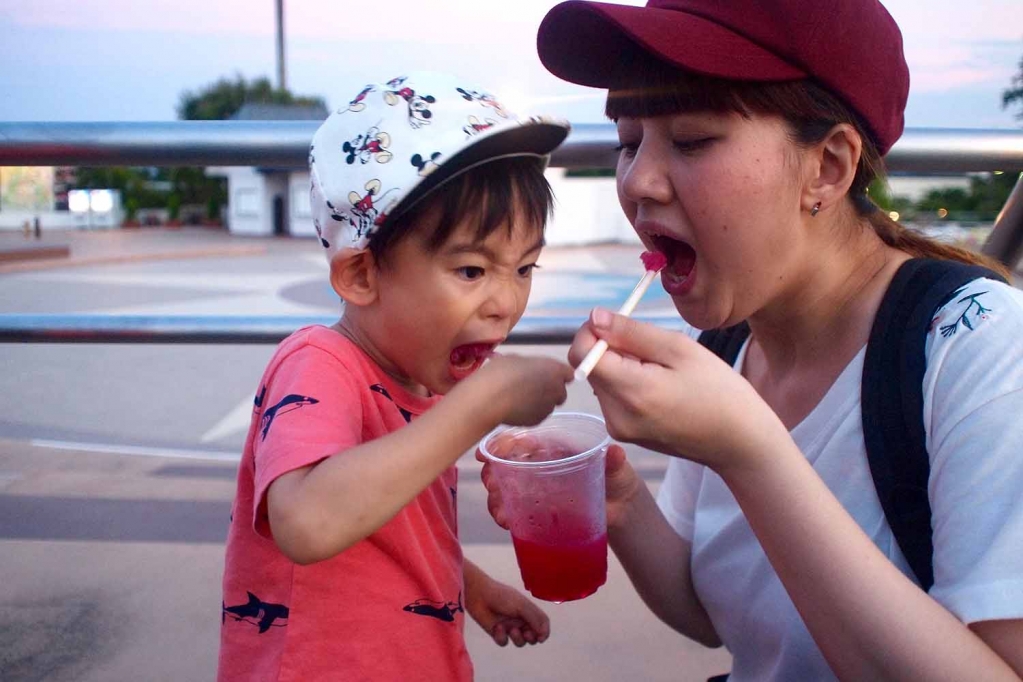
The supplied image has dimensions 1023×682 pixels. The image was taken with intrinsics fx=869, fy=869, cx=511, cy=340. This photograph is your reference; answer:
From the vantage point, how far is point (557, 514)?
1511mm

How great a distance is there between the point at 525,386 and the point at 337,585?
1.58 feet

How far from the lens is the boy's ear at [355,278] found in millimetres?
1494

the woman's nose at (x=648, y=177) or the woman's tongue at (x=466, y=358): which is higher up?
the woman's nose at (x=648, y=177)

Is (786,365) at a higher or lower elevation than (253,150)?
lower

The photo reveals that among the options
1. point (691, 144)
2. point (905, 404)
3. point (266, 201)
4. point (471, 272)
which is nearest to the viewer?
point (905, 404)

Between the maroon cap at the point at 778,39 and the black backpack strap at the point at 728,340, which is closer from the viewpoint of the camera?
the maroon cap at the point at 778,39

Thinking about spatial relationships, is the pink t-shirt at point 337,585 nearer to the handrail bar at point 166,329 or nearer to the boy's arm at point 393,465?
the boy's arm at point 393,465

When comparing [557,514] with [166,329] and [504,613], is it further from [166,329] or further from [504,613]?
[166,329]

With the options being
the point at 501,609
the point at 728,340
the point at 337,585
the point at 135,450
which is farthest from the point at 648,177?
the point at 135,450

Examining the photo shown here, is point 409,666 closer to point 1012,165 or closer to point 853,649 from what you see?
point 853,649

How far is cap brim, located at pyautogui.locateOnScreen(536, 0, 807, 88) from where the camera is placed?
1.31 m

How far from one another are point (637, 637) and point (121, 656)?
1409 millimetres

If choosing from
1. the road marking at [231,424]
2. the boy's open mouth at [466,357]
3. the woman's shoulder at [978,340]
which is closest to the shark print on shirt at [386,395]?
the boy's open mouth at [466,357]

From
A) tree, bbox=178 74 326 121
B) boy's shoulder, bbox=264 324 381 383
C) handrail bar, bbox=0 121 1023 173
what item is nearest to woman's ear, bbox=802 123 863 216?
handrail bar, bbox=0 121 1023 173
